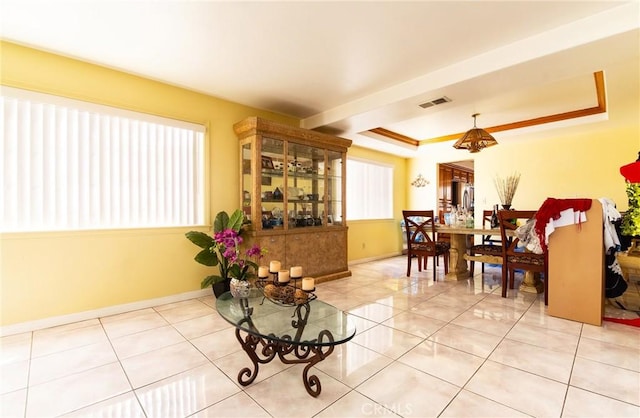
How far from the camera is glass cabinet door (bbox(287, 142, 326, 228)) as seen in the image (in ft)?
13.3

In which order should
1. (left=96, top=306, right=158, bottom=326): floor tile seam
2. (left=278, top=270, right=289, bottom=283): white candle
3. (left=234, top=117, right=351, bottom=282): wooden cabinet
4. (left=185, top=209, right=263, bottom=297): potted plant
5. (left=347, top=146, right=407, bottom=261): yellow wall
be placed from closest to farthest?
(left=278, top=270, right=289, bottom=283): white candle
(left=96, top=306, right=158, bottom=326): floor tile seam
(left=185, top=209, right=263, bottom=297): potted plant
(left=234, top=117, right=351, bottom=282): wooden cabinet
(left=347, top=146, right=407, bottom=261): yellow wall

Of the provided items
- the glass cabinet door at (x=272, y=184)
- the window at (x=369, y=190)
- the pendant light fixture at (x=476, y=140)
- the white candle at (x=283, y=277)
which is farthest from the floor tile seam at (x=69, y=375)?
the pendant light fixture at (x=476, y=140)

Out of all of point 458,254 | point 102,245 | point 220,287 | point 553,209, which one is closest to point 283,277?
point 220,287

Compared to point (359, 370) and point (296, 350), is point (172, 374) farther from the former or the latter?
point (359, 370)

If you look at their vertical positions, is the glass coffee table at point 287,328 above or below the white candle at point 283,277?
below

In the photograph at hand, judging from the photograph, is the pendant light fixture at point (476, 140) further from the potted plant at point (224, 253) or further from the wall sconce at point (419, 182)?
the potted plant at point (224, 253)

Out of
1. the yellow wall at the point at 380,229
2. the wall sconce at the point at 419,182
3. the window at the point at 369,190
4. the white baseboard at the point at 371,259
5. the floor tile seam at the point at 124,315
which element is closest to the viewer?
the floor tile seam at the point at 124,315

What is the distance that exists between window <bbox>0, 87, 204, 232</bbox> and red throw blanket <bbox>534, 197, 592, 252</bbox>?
3.84 metres

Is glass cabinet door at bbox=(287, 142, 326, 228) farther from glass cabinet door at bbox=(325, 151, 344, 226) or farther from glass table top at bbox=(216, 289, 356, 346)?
glass table top at bbox=(216, 289, 356, 346)

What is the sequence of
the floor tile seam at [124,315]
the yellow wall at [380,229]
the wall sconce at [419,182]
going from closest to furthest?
the floor tile seam at [124,315]
the yellow wall at [380,229]
the wall sconce at [419,182]

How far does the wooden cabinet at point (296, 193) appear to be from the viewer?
3672 mm

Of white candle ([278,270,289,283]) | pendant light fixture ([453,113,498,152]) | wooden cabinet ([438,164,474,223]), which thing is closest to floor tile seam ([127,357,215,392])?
white candle ([278,270,289,283])

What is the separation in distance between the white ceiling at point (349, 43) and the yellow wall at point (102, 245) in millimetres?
184

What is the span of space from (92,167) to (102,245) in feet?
2.65
